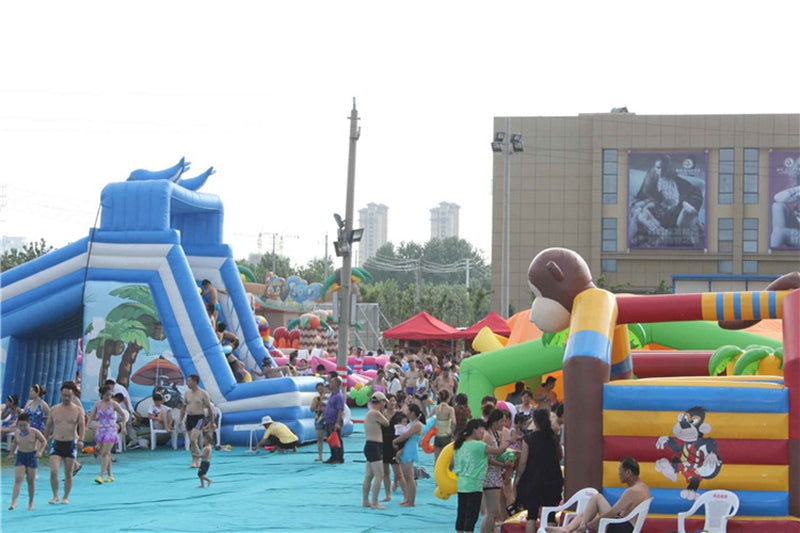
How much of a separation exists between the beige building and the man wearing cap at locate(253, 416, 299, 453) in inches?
1390

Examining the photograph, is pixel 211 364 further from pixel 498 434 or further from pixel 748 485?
pixel 748 485

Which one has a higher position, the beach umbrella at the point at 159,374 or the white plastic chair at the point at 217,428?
the beach umbrella at the point at 159,374

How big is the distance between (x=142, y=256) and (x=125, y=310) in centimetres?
89

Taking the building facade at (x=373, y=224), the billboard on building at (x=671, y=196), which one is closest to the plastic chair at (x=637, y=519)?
the billboard on building at (x=671, y=196)

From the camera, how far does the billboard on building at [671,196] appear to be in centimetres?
5141

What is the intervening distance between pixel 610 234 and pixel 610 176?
2.80 meters

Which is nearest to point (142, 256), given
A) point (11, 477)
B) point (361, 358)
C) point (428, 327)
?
point (11, 477)

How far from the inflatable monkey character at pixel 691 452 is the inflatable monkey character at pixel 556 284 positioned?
5.30 feet

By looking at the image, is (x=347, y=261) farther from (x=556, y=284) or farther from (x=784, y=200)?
(x=784, y=200)

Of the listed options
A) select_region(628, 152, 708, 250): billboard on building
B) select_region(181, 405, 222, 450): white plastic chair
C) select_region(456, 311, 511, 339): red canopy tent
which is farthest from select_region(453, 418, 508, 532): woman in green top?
select_region(628, 152, 708, 250): billboard on building

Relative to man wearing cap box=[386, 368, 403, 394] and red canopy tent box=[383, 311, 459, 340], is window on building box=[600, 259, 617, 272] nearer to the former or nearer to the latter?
red canopy tent box=[383, 311, 459, 340]

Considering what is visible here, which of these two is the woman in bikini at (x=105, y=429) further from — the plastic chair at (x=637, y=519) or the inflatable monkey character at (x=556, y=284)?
the plastic chair at (x=637, y=519)

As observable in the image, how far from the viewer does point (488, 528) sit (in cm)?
977

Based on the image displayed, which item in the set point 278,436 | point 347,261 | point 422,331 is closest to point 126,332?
point 278,436
